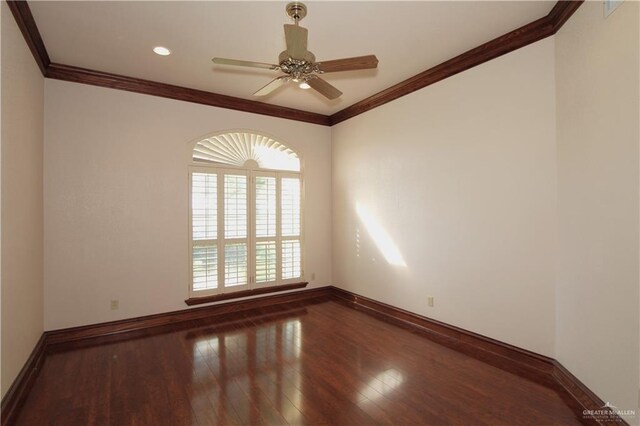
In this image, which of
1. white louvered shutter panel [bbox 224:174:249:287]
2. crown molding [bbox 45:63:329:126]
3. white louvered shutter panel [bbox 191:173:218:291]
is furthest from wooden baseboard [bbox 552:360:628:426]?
crown molding [bbox 45:63:329:126]

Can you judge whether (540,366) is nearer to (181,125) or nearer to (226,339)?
(226,339)

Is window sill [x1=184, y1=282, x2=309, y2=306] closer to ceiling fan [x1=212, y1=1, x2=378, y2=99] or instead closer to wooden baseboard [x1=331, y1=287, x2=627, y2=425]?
wooden baseboard [x1=331, y1=287, x2=627, y2=425]

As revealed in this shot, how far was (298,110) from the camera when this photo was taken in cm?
508

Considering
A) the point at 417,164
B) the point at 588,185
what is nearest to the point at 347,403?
the point at 588,185

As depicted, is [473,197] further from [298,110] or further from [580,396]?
[298,110]

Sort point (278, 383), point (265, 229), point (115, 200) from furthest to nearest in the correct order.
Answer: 1. point (265, 229)
2. point (115, 200)
3. point (278, 383)

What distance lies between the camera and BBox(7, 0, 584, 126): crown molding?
2559 mm

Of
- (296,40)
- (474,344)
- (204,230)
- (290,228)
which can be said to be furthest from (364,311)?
(296,40)

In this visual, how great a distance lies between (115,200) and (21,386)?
2.01 metres

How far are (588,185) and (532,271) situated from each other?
0.90m

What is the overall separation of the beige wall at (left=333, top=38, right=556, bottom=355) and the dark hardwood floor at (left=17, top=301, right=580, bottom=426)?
1.89 feet

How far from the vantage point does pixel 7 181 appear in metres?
2.22

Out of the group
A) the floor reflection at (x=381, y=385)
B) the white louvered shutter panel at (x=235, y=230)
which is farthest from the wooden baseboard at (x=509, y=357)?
the white louvered shutter panel at (x=235, y=230)

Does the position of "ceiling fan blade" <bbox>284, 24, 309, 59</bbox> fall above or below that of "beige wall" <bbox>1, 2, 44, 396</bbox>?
above
